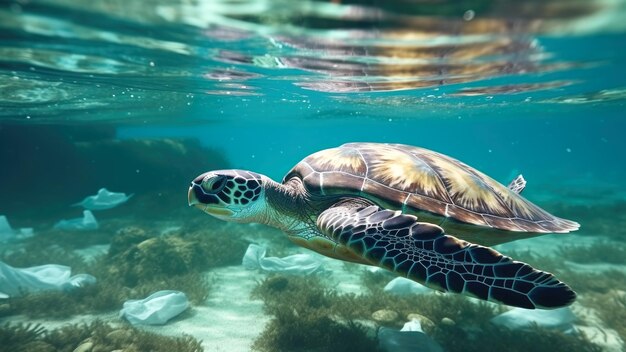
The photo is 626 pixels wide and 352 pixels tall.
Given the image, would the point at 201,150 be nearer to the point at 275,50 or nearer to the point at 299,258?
the point at 275,50

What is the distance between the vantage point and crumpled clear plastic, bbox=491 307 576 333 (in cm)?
532

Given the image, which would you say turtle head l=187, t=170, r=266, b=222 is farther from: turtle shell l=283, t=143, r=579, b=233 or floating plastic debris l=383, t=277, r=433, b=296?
floating plastic debris l=383, t=277, r=433, b=296

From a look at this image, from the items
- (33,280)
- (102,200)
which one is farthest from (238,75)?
(33,280)

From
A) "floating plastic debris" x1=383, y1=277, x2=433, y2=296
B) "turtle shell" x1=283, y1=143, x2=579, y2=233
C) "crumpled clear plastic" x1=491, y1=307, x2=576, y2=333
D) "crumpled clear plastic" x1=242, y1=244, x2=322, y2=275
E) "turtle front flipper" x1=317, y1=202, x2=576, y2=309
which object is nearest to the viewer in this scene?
"turtle front flipper" x1=317, y1=202, x2=576, y2=309

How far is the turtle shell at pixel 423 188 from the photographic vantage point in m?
4.04

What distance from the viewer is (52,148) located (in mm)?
14242

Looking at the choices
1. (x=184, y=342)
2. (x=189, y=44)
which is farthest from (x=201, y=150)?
(x=184, y=342)

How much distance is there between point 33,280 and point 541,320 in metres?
9.43

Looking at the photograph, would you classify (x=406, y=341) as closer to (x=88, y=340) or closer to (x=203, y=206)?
(x=203, y=206)

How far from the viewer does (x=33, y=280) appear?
6.57 metres

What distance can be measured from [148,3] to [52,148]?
12.3 meters

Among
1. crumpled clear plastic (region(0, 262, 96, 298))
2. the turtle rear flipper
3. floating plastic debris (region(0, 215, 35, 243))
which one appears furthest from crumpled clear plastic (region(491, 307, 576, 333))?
floating plastic debris (region(0, 215, 35, 243))

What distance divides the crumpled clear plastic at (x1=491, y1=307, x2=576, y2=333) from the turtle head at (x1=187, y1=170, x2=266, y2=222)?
4.46m

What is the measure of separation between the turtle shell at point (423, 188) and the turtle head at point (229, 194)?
741 millimetres
